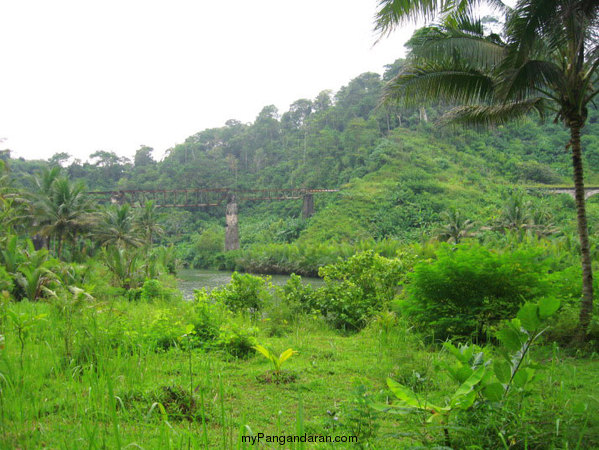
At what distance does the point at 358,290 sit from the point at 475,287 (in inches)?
128

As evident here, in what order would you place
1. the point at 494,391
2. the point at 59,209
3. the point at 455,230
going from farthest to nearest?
1. the point at 455,230
2. the point at 59,209
3. the point at 494,391

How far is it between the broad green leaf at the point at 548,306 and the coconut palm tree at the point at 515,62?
4.47 metres

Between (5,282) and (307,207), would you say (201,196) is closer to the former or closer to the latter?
(307,207)

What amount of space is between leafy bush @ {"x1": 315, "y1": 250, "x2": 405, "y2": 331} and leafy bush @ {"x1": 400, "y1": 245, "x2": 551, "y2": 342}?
231 centimetres

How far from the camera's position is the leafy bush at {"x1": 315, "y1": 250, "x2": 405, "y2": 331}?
8.59 meters

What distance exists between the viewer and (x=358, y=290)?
8.84m

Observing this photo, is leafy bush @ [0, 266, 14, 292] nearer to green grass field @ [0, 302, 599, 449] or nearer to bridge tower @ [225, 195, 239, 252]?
green grass field @ [0, 302, 599, 449]

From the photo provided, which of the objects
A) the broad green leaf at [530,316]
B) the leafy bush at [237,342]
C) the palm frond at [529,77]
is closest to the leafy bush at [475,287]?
the palm frond at [529,77]

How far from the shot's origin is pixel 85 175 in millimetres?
55656

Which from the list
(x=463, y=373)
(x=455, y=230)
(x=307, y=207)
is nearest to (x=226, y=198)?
(x=307, y=207)

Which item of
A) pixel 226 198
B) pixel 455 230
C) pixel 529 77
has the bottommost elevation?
pixel 455 230

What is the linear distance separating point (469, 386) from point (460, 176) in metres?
42.6

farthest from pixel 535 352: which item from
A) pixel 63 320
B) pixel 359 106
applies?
pixel 359 106

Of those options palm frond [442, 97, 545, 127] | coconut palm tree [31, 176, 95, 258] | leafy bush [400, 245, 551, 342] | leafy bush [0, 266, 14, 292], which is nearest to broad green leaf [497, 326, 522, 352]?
leafy bush [400, 245, 551, 342]
